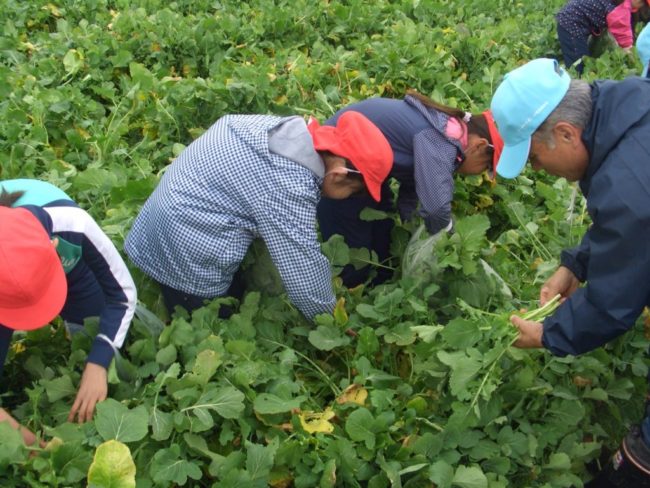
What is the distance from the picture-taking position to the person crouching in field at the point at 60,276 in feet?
6.07

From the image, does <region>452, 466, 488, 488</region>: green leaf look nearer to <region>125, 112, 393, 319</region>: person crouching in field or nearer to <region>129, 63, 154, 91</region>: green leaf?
<region>125, 112, 393, 319</region>: person crouching in field

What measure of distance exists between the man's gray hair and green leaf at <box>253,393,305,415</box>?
43.5 inches

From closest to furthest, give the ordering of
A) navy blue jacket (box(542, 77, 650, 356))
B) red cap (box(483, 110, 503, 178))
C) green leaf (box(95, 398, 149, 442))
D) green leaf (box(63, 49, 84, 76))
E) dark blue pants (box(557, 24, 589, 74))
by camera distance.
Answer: navy blue jacket (box(542, 77, 650, 356)), green leaf (box(95, 398, 149, 442)), red cap (box(483, 110, 503, 178)), green leaf (box(63, 49, 84, 76)), dark blue pants (box(557, 24, 589, 74))

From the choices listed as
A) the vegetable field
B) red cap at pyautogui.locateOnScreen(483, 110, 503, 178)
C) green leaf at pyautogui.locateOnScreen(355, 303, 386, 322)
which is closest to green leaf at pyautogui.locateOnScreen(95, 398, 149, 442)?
the vegetable field

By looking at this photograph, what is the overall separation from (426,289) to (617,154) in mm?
1064

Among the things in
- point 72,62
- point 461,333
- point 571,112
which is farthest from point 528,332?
point 72,62

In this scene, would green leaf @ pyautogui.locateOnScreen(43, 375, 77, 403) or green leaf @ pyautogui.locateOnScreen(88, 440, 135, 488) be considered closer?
green leaf @ pyautogui.locateOnScreen(88, 440, 135, 488)

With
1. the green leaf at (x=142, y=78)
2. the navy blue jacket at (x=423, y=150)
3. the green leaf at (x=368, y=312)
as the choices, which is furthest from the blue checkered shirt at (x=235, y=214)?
the green leaf at (x=142, y=78)

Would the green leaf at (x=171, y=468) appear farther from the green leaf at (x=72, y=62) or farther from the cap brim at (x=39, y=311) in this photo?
the green leaf at (x=72, y=62)

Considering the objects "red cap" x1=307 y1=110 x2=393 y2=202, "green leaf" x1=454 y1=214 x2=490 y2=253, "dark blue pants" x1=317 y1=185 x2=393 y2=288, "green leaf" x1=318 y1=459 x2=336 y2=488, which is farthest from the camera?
"dark blue pants" x1=317 y1=185 x2=393 y2=288

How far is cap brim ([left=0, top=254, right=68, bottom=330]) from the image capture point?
1904 mm

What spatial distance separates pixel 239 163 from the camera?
97.5 inches

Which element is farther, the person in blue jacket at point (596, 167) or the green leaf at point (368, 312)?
the green leaf at point (368, 312)

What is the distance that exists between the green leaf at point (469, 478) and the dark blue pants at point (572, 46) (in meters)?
4.38
